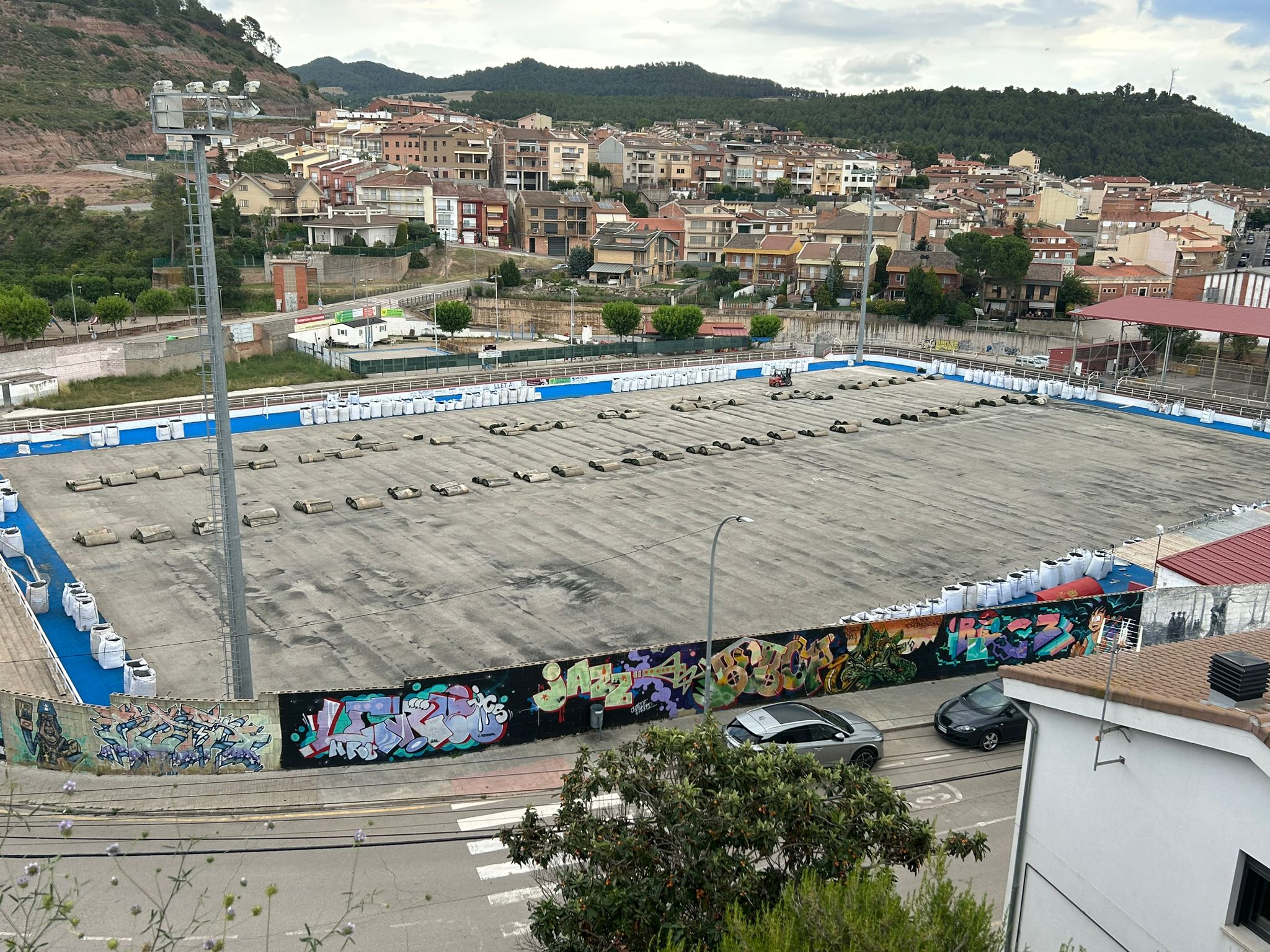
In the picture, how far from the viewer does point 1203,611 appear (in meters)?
24.8

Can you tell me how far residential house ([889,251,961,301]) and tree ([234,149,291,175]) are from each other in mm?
75718

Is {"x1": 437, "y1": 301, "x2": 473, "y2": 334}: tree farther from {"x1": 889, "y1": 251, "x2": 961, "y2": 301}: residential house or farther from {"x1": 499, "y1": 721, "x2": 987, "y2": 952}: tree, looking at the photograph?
{"x1": 499, "y1": 721, "x2": 987, "y2": 952}: tree

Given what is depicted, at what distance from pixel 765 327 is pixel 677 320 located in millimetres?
8791

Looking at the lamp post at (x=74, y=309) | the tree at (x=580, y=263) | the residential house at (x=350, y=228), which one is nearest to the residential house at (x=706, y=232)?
the tree at (x=580, y=263)

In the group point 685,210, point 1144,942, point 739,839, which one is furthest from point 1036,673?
point 685,210

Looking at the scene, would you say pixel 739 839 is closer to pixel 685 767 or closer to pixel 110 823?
pixel 685 767

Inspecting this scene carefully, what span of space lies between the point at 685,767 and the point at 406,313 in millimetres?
82392

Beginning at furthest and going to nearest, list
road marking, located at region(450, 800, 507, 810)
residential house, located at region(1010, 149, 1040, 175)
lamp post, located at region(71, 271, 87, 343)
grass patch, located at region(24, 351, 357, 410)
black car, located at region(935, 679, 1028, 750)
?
residential house, located at region(1010, 149, 1040, 175)
lamp post, located at region(71, 271, 87, 343)
grass patch, located at region(24, 351, 357, 410)
black car, located at region(935, 679, 1028, 750)
road marking, located at region(450, 800, 507, 810)

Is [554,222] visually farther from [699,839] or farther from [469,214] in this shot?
[699,839]

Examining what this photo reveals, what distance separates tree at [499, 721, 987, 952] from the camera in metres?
11.0

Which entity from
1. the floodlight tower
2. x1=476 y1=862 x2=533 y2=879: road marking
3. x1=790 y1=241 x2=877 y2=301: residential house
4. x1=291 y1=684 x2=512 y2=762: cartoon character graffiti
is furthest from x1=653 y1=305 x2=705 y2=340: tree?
x1=476 y1=862 x2=533 y2=879: road marking

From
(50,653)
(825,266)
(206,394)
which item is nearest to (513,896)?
(50,653)

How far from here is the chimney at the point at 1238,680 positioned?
10648 mm

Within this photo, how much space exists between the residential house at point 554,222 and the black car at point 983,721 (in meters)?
105
